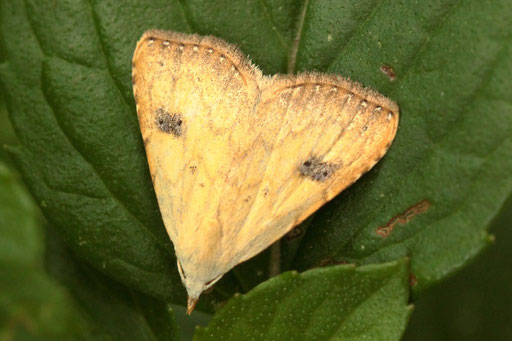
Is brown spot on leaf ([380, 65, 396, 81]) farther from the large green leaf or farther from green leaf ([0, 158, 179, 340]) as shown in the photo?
green leaf ([0, 158, 179, 340])

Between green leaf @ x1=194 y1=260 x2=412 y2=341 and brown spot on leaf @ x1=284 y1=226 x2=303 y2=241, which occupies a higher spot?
green leaf @ x1=194 y1=260 x2=412 y2=341

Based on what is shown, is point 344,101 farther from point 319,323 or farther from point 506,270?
point 506,270

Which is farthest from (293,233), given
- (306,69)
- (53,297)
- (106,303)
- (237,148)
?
(53,297)

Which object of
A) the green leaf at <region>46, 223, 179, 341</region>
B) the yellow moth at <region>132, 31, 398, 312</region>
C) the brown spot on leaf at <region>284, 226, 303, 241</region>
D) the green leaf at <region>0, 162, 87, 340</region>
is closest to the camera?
the yellow moth at <region>132, 31, 398, 312</region>

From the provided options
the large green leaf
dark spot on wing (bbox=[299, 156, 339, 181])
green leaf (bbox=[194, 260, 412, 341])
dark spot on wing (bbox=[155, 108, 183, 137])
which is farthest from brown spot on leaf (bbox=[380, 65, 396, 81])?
dark spot on wing (bbox=[155, 108, 183, 137])

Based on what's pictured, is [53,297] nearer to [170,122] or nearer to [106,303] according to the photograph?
[106,303]

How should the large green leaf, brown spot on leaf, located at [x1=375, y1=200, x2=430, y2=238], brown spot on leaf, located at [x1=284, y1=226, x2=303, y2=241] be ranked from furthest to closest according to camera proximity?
brown spot on leaf, located at [x1=284, y1=226, x2=303, y2=241] → brown spot on leaf, located at [x1=375, y1=200, x2=430, y2=238] → the large green leaf

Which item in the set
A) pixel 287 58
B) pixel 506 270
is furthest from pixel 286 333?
pixel 506 270
